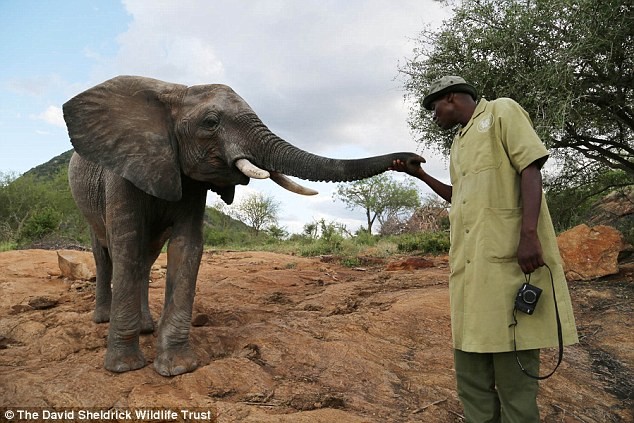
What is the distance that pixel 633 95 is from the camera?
7.75 metres

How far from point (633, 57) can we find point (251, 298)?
22.6 feet

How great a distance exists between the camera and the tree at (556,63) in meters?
6.99

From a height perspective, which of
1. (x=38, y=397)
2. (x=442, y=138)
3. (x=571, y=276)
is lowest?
(x=38, y=397)

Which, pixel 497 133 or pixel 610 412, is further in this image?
pixel 610 412

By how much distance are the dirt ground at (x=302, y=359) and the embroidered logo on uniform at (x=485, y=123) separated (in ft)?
5.89

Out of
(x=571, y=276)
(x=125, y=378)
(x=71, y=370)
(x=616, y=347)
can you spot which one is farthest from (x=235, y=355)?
(x=571, y=276)

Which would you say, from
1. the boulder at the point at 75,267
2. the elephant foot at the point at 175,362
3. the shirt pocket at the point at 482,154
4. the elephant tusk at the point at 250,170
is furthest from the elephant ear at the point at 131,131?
the boulder at the point at 75,267

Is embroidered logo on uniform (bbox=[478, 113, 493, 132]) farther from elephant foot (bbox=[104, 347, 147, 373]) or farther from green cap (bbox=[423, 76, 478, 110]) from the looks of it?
elephant foot (bbox=[104, 347, 147, 373])

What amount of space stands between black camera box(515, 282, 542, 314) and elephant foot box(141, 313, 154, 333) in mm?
3472

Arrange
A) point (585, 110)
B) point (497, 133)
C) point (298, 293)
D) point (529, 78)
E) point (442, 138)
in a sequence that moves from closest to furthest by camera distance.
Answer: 1. point (497, 133)
2. point (298, 293)
3. point (529, 78)
4. point (585, 110)
5. point (442, 138)

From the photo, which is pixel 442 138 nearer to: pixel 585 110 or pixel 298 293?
pixel 585 110

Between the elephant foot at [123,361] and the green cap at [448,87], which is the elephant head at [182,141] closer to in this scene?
the green cap at [448,87]

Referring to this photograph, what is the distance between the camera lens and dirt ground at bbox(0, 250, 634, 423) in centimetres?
294

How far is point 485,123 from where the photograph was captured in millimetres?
2508
